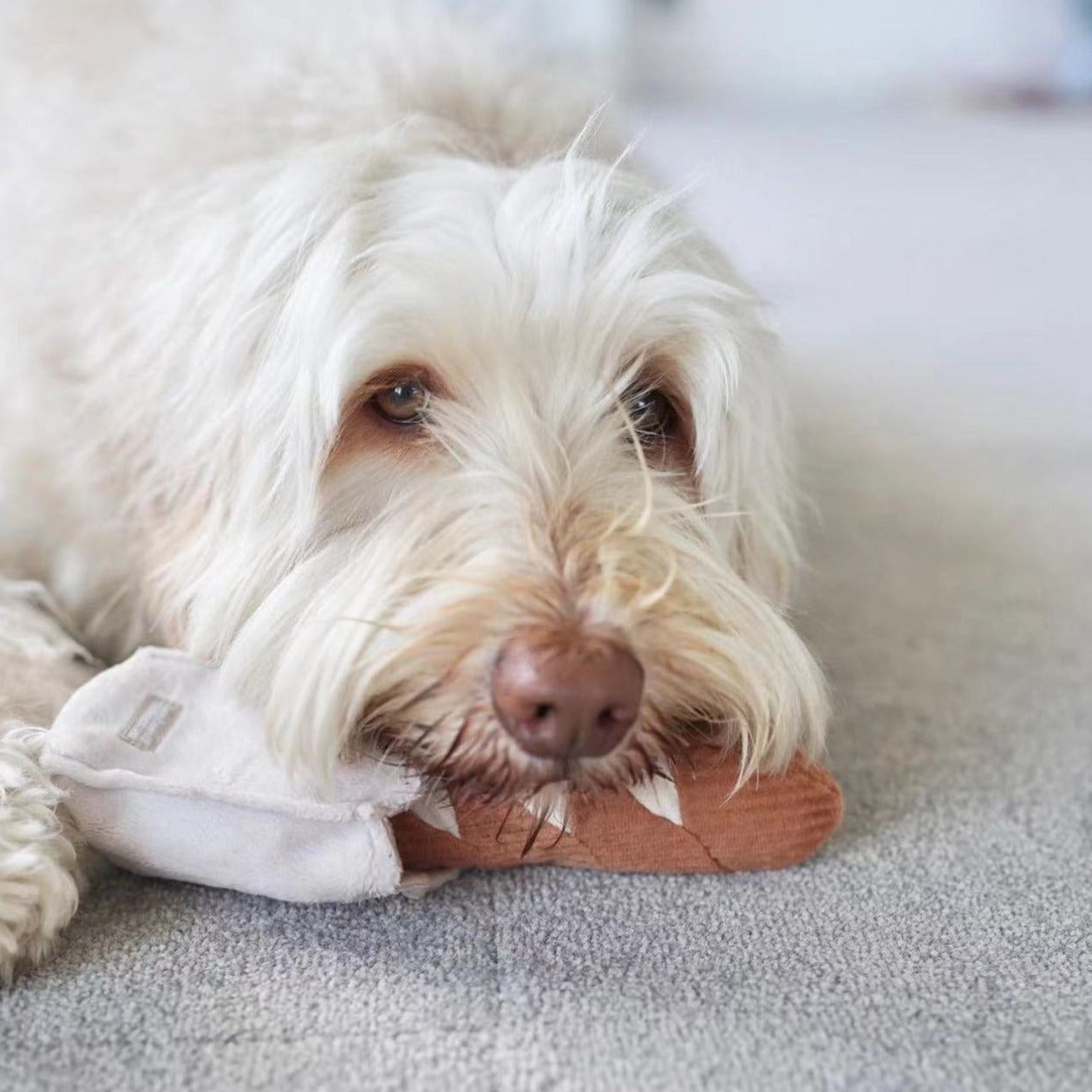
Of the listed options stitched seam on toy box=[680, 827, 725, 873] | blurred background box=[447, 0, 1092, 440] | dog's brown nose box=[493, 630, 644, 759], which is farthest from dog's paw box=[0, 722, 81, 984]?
blurred background box=[447, 0, 1092, 440]

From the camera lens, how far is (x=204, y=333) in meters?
1.41

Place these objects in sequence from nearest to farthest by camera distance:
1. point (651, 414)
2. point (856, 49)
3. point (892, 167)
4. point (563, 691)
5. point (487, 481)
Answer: point (563, 691) < point (487, 481) < point (651, 414) < point (892, 167) < point (856, 49)

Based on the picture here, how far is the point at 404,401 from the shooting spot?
54.6 inches

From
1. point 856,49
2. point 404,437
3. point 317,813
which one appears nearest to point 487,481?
point 404,437

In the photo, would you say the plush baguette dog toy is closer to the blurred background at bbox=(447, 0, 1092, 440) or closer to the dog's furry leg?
the dog's furry leg

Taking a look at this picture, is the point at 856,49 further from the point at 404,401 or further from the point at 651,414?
the point at 404,401

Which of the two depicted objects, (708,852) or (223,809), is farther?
(708,852)

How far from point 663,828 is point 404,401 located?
47 centimetres

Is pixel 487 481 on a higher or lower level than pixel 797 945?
higher

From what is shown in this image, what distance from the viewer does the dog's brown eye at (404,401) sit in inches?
54.3

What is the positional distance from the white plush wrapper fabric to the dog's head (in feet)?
0.14

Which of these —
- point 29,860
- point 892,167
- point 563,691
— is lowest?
point 892,167

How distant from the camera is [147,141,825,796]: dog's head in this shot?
46.6 inches

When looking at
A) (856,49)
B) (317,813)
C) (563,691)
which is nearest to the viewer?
(563,691)
